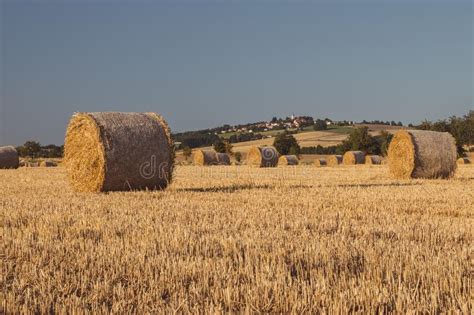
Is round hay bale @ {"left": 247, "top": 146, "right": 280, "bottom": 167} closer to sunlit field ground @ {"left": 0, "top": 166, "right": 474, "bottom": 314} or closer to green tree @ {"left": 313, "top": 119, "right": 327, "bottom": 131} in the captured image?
sunlit field ground @ {"left": 0, "top": 166, "right": 474, "bottom": 314}

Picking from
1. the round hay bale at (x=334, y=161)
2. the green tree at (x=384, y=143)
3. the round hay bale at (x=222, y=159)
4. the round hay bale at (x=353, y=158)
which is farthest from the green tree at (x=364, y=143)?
the round hay bale at (x=222, y=159)

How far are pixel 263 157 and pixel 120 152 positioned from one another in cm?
2138

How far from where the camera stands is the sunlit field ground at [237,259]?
3.59 m

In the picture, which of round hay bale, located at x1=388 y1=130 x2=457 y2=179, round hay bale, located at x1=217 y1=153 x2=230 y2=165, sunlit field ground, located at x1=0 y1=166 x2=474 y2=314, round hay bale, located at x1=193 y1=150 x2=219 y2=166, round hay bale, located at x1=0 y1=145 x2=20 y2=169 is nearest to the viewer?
sunlit field ground, located at x1=0 y1=166 x2=474 y2=314

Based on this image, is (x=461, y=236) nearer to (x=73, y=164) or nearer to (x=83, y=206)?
(x=83, y=206)

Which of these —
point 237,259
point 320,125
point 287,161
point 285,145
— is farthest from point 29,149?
point 237,259

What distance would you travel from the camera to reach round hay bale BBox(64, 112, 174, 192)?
12320mm

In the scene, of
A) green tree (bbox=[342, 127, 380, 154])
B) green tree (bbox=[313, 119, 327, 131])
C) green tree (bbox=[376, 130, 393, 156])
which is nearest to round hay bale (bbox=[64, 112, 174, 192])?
green tree (bbox=[376, 130, 393, 156])

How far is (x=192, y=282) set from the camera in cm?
404

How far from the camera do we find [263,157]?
33.3m

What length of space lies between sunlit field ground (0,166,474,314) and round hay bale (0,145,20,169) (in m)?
23.8

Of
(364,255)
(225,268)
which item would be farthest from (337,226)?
(225,268)

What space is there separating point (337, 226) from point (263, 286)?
3.08 meters

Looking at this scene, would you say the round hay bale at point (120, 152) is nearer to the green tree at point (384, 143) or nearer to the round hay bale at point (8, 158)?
the round hay bale at point (8, 158)
